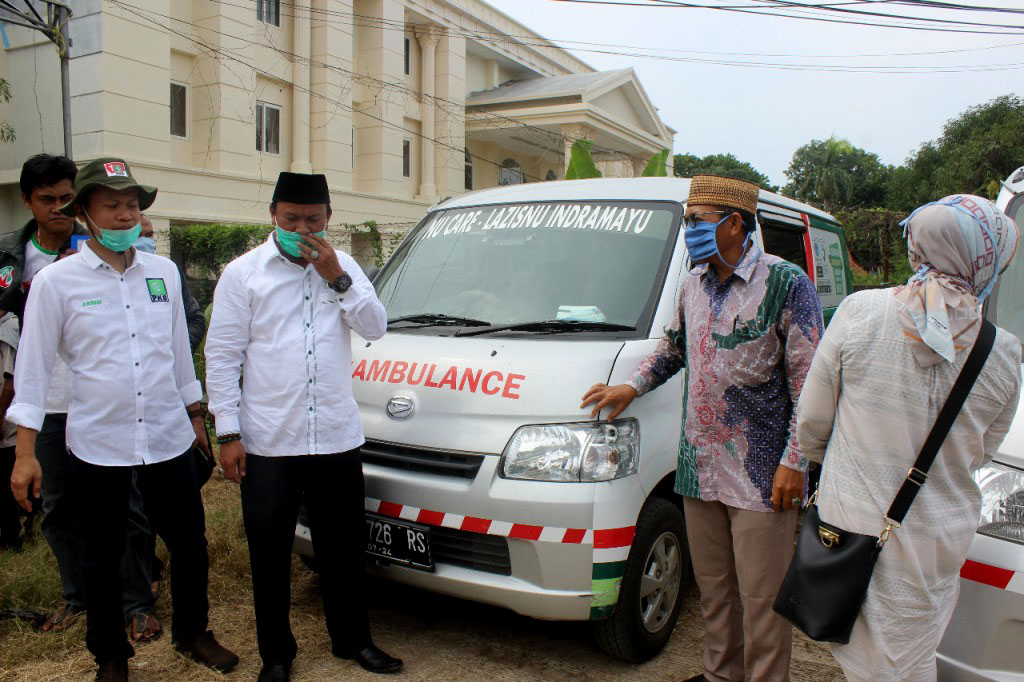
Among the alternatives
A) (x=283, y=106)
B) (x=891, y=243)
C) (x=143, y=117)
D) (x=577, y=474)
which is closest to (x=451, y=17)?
Result: (x=283, y=106)

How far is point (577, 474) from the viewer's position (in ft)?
9.32

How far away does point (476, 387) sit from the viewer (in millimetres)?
3041

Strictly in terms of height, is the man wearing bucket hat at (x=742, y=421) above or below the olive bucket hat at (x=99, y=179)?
below

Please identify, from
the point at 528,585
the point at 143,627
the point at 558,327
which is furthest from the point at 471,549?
the point at 143,627

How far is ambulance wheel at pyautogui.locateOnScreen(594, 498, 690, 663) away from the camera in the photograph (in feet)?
9.84

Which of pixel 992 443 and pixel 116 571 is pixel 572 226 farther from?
pixel 116 571

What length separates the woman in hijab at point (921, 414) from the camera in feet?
6.14

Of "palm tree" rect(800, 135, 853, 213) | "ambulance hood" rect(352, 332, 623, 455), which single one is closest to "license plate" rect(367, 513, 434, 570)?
"ambulance hood" rect(352, 332, 623, 455)

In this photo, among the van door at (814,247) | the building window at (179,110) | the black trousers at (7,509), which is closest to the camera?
the black trousers at (7,509)

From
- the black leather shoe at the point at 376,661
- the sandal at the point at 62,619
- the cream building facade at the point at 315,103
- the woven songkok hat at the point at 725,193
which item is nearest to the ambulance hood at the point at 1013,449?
the woven songkok hat at the point at 725,193

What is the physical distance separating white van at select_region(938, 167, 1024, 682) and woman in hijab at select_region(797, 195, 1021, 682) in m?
0.23

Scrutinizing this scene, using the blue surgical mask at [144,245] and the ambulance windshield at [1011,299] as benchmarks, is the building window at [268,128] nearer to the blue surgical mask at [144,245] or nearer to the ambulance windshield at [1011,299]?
the blue surgical mask at [144,245]

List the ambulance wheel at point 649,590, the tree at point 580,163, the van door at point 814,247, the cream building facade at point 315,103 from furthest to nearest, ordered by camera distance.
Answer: the cream building facade at point 315,103 < the tree at point 580,163 < the van door at point 814,247 < the ambulance wheel at point 649,590

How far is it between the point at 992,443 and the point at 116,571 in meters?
2.87
